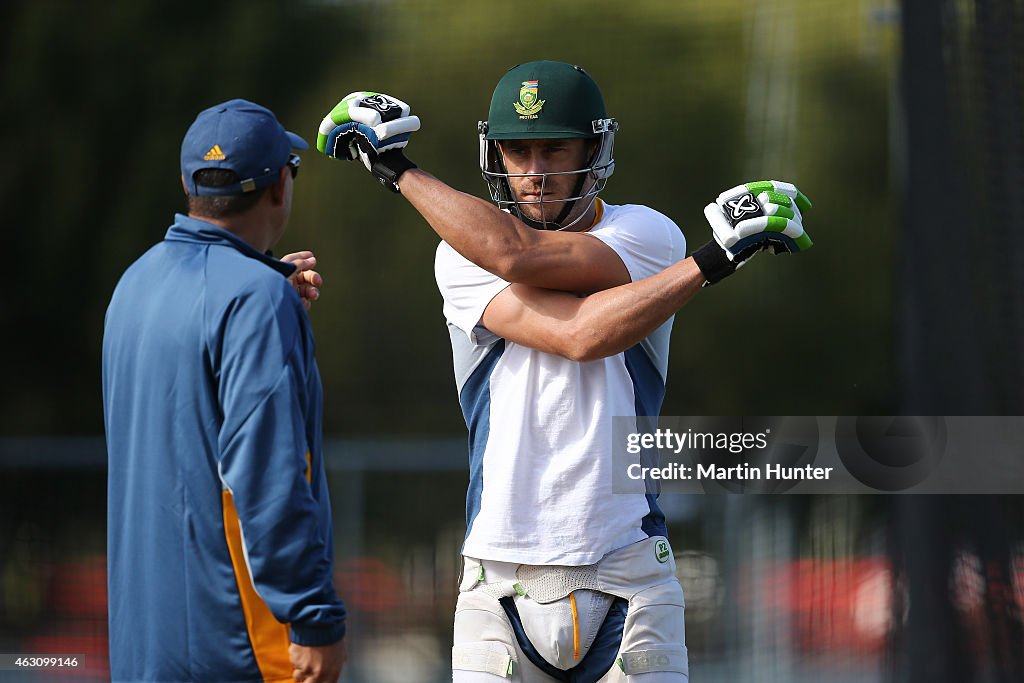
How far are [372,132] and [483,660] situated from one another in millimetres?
796

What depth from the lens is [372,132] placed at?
1.97 meters

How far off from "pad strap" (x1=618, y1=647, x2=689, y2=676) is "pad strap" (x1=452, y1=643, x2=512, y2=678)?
160 mm

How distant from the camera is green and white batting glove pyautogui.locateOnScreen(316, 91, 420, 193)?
197 centimetres

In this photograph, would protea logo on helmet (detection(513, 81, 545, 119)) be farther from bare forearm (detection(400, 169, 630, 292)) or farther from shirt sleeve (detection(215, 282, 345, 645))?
shirt sleeve (detection(215, 282, 345, 645))

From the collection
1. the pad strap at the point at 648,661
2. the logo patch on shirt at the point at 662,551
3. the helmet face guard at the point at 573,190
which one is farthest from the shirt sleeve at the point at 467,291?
the pad strap at the point at 648,661

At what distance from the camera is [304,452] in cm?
180

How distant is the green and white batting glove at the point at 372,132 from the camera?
6.47 feet

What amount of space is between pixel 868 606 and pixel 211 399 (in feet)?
8.41

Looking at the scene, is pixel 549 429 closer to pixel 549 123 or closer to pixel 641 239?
pixel 641 239

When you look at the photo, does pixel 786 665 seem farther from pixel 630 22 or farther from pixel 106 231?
pixel 106 231

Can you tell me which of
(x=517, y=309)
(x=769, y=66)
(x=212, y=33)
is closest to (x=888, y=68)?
(x=769, y=66)

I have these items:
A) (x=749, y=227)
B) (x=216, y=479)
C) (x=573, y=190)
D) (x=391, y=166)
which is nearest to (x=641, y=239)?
(x=573, y=190)

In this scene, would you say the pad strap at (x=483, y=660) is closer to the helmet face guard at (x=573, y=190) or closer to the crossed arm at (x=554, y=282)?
the crossed arm at (x=554, y=282)

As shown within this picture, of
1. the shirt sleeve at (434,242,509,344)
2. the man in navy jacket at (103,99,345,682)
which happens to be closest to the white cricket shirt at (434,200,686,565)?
the shirt sleeve at (434,242,509,344)
